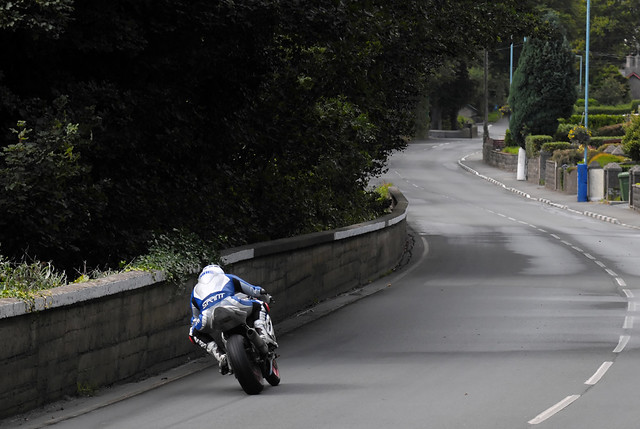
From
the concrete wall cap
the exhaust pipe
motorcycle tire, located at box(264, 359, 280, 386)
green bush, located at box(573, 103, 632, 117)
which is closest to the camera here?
the concrete wall cap

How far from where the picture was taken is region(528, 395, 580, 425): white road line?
10.1 m

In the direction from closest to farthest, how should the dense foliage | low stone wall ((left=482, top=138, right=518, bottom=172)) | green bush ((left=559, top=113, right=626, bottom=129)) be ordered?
1. the dense foliage
2. low stone wall ((left=482, top=138, right=518, bottom=172))
3. green bush ((left=559, top=113, right=626, bottom=129))

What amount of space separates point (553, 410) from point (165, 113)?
704 cm

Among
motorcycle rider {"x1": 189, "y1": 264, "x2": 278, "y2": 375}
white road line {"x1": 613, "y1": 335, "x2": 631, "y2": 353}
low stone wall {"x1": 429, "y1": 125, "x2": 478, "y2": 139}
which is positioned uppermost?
motorcycle rider {"x1": 189, "y1": 264, "x2": 278, "y2": 375}

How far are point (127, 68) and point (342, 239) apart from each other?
7467mm

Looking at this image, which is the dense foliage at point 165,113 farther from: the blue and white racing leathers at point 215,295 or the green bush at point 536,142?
the green bush at point 536,142

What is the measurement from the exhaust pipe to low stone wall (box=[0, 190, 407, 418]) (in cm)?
160

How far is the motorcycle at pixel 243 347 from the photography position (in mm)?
11305

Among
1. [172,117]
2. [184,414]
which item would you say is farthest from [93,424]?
[172,117]

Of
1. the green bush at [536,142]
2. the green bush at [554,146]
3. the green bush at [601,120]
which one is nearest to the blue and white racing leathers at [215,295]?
the green bush at [554,146]

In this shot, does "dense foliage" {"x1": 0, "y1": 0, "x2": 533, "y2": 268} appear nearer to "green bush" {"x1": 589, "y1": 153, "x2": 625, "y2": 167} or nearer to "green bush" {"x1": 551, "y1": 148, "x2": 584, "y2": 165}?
"green bush" {"x1": 551, "y1": 148, "x2": 584, "y2": 165}

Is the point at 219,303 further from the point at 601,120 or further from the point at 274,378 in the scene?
the point at 601,120

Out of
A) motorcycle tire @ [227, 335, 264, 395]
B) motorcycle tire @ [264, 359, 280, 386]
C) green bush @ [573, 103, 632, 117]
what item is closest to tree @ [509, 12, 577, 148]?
green bush @ [573, 103, 632, 117]

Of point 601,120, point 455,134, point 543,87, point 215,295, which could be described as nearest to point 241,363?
point 215,295
